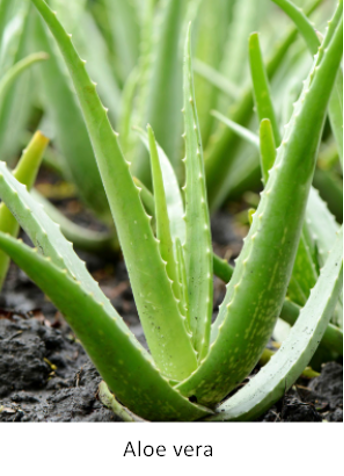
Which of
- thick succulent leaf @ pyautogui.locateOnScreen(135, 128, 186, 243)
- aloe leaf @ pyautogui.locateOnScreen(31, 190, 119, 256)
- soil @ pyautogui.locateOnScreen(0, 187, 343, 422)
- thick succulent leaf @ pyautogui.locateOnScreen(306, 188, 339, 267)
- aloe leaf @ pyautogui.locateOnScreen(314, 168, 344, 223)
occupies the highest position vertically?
thick succulent leaf @ pyautogui.locateOnScreen(135, 128, 186, 243)

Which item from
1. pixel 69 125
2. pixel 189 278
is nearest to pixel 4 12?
pixel 69 125

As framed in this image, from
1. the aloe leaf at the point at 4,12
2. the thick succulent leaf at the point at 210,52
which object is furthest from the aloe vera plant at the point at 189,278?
the thick succulent leaf at the point at 210,52

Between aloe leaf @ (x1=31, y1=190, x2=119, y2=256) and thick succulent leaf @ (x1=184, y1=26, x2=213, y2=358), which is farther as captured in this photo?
aloe leaf @ (x1=31, y1=190, x2=119, y2=256)

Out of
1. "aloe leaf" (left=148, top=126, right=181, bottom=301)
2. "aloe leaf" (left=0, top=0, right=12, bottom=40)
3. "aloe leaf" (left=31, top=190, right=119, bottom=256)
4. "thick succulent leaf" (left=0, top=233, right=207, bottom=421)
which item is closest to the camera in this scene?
"thick succulent leaf" (left=0, top=233, right=207, bottom=421)

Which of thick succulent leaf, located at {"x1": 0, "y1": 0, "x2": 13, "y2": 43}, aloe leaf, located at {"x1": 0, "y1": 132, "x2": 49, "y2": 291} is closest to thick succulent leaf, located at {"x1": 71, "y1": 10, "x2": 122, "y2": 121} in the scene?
thick succulent leaf, located at {"x1": 0, "y1": 0, "x2": 13, "y2": 43}

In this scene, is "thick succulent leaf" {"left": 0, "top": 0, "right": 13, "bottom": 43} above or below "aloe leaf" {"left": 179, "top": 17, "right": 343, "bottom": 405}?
above

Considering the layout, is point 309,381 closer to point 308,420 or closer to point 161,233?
point 308,420

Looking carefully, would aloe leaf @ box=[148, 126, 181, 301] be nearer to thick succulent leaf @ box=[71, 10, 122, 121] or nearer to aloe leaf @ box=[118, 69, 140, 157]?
aloe leaf @ box=[118, 69, 140, 157]
